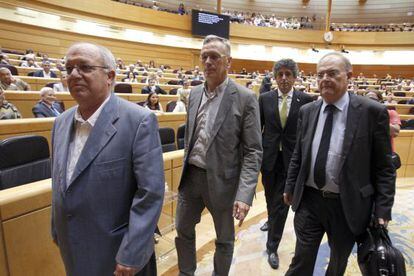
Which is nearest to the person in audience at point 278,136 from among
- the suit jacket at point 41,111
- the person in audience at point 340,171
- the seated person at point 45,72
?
the person in audience at point 340,171

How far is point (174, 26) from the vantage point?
52.2 ft

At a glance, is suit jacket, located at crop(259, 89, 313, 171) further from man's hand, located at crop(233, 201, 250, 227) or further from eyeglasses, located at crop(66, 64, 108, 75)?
eyeglasses, located at crop(66, 64, 108, 75)

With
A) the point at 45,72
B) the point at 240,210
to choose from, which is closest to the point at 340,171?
the point at 240,210

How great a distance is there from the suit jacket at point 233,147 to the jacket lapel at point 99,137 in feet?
1.90

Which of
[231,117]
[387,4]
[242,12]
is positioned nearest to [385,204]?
[231,117]

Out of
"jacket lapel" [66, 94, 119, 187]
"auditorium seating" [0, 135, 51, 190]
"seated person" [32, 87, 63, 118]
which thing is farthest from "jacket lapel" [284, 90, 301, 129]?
"seated person" [32, 87, 63, 118]

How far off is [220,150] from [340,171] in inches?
23.2

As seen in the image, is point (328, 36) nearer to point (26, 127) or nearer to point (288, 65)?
point (288, 65)

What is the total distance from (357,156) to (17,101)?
4238 mm

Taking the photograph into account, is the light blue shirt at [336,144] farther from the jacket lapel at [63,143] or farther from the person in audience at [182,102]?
the person in audience at [182,102]

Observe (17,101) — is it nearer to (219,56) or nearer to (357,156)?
(219,56)

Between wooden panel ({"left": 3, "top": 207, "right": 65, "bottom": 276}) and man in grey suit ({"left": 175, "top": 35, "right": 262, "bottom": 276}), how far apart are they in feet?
2.34

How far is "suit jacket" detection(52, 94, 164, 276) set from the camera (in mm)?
1056

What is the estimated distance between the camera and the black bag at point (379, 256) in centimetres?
131
